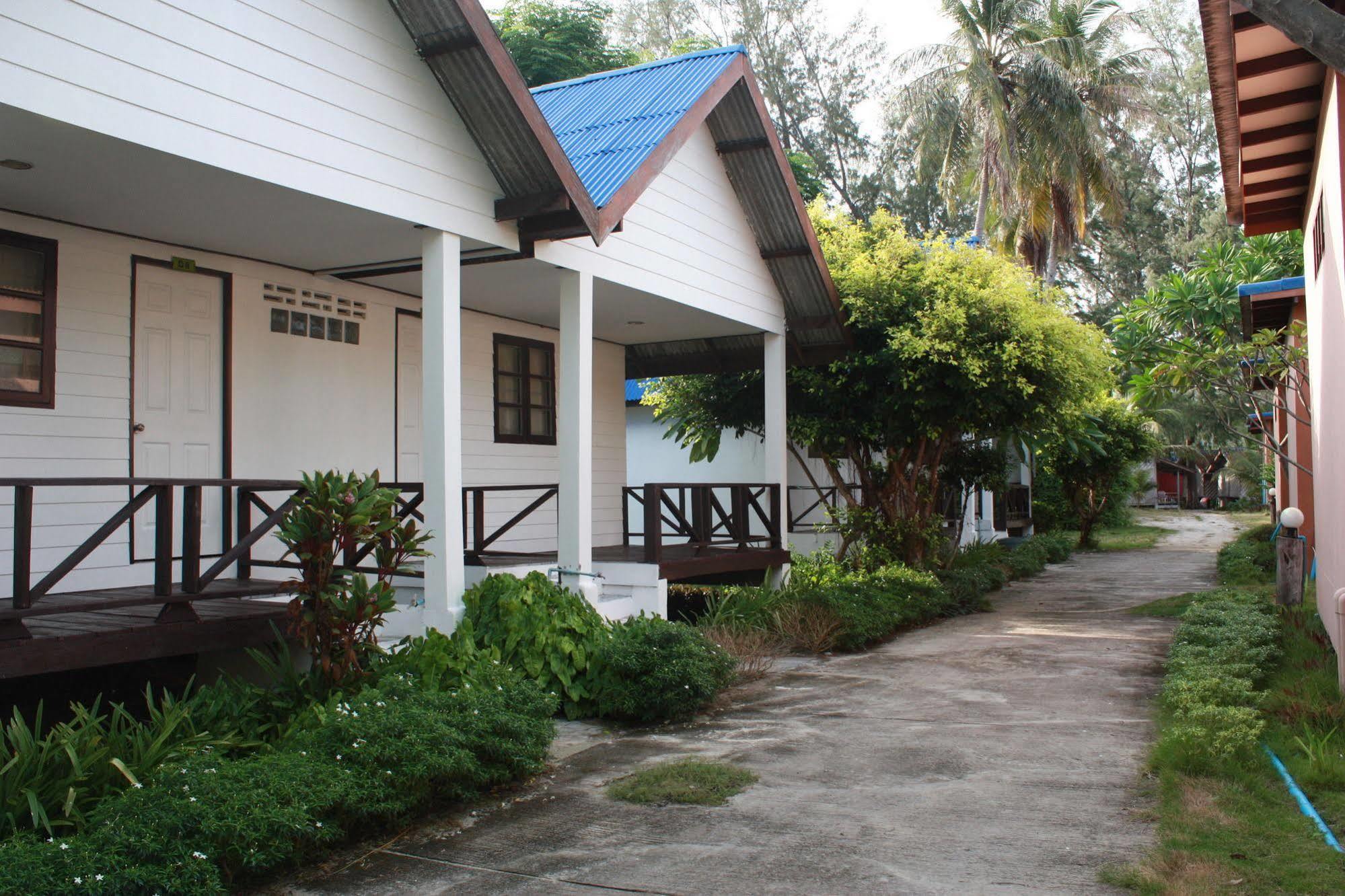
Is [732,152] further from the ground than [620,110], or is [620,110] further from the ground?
[620,110]

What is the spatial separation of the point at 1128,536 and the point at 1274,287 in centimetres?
2020

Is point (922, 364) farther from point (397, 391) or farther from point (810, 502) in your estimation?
point (397, 391)

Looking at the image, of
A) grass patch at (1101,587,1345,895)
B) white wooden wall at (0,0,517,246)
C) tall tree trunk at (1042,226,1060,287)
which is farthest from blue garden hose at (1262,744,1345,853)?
tall tree trunk at (1042,226,1060,287)

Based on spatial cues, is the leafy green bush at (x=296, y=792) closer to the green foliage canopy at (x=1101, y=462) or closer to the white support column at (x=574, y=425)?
the white support column at (x=574, y=425)

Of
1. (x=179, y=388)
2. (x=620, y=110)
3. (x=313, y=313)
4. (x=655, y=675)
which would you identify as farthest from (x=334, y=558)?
(x=620, y=110)

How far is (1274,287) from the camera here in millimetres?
11375

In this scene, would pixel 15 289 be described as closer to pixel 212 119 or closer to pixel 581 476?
pixel 212 119

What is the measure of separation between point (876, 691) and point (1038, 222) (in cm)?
2250

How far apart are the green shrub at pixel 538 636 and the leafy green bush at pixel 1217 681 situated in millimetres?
3795

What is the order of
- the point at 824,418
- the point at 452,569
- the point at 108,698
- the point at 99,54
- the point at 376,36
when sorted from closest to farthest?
the point at 99,54
the point at 108,698
the point at 376,36
the point at 452,569
the point at 824,418

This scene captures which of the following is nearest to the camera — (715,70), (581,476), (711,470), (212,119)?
(212,119)

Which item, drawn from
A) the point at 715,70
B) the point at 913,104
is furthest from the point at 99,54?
the point at 913,104

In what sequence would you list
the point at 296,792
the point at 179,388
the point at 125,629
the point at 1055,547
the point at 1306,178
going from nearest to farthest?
the point at 296,792 → the point at 125,629 → the point at 179,388 → the point at 1306,178 → the point at 1055,547

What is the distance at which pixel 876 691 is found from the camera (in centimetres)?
866
